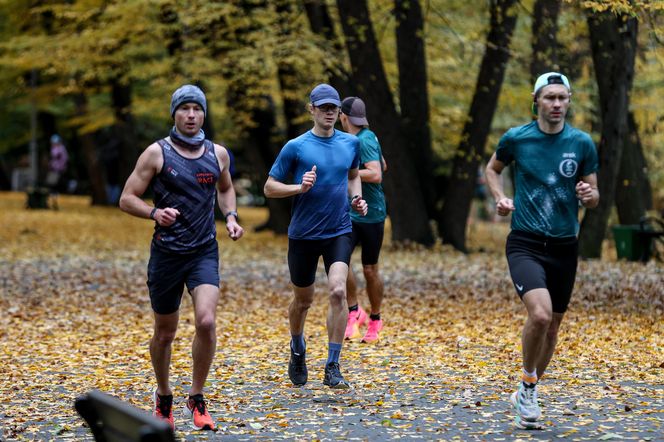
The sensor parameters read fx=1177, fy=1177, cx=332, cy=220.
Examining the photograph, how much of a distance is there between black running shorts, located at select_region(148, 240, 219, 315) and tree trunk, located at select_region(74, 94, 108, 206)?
115ft

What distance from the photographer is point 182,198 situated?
7141mm

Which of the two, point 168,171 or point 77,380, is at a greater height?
point 168,171

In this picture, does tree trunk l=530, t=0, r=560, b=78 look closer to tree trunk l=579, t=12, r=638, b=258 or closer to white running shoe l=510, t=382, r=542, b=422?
tree trunk l=579, t=12, r=638, b=258

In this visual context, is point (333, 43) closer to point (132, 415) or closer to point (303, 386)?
point (303, 386)

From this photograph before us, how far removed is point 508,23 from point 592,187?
47.6 feet

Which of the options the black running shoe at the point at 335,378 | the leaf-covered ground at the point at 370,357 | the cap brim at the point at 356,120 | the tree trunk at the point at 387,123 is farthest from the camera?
the tree trunk at the point at 387,123

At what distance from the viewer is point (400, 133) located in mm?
22625

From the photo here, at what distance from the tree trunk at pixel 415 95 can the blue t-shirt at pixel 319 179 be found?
13539 millimetres

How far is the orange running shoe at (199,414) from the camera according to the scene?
7.29 m

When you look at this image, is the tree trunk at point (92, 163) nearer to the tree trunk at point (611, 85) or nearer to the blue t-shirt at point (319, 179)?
the tree trunk at point (611, 85)

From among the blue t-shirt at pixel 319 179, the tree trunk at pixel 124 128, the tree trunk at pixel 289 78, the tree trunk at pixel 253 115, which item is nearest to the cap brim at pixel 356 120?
the blue t-shirt at pixel 319 179

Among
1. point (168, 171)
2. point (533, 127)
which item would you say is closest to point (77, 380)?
point (168, 171)

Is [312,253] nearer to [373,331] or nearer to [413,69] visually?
[373,331]

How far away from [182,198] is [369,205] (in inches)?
151
